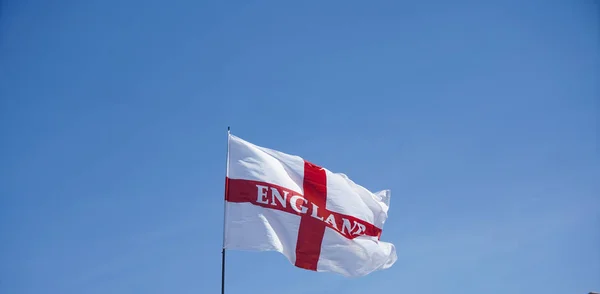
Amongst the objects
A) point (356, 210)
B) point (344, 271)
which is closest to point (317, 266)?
point (344, 271)

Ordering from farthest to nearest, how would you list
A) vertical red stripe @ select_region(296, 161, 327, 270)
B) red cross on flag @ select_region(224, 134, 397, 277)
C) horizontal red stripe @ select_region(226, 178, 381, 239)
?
vertical red stripe @ select_region(296, 161, 327, 270) < horizontal red stripe @ select_region(226, 178, 381, 239) < red cross on flag @ select_region(224, 134, 397, 277)

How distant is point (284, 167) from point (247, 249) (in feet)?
12.5

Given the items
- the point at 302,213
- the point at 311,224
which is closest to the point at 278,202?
the point at 302,213

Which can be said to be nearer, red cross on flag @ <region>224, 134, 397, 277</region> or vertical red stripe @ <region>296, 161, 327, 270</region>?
red cross on flag @ <region>224, 134, 397, 277</region>

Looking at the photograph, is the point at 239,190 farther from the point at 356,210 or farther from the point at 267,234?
the point at 356,210

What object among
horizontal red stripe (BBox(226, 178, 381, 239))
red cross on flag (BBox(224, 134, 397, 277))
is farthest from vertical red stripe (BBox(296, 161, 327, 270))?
horizontal red stripe (BBox(226, 178, 381, 239))

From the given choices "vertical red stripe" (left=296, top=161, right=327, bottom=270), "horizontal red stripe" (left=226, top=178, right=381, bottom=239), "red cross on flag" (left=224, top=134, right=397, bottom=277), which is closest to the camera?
"red cross on flag" (left=224, top=134, right=397, bottom=277)

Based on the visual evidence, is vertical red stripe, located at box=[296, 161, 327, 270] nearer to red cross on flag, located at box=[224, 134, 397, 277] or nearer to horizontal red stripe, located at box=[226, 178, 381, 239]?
red cross on flag, located at box=[224, 134, 397, 277]

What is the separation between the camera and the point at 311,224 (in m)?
26.1

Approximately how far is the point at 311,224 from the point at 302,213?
1.65 feet

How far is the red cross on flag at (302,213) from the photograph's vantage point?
24828mm

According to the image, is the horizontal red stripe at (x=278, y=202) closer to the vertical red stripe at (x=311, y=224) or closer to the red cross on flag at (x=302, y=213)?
the red cross on flag at (x=302, y=213)

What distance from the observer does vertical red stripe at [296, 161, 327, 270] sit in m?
25.7

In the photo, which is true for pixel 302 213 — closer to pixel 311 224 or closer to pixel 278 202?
pixel 311 224
